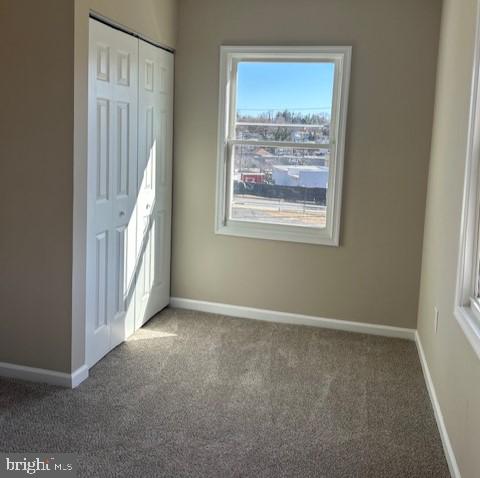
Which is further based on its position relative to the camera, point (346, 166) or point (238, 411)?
point (346, 166)

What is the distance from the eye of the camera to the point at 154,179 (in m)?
4.14

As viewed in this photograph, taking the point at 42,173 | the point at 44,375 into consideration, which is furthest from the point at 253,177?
the point at 44,375

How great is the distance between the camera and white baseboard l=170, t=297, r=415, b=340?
13.8ft

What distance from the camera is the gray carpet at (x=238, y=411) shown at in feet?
8.36

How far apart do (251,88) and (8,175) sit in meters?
1.95

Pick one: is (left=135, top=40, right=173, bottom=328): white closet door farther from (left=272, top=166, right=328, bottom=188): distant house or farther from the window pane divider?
(left=272, top=166, right=328, bottom=188): distant house

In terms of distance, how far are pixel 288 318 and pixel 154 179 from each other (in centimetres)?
147

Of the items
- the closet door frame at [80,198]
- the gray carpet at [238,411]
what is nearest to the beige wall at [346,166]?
the gray carpet at [238,411]

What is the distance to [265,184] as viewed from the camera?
4359 mm

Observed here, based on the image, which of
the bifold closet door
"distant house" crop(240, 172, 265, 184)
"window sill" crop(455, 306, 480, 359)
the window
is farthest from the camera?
"distant house" crop(240, 172, 265, 184)

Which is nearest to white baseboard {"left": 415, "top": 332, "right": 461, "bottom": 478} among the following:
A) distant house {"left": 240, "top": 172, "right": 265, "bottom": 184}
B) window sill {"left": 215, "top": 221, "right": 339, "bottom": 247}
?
window sill {"left": 215, "top": 221, "right": 339, "bottom": 247}

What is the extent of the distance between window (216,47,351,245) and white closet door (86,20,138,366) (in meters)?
0.87

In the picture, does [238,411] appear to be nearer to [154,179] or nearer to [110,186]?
[110,186]

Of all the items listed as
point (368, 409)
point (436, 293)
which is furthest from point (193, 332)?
point (436, 293)
